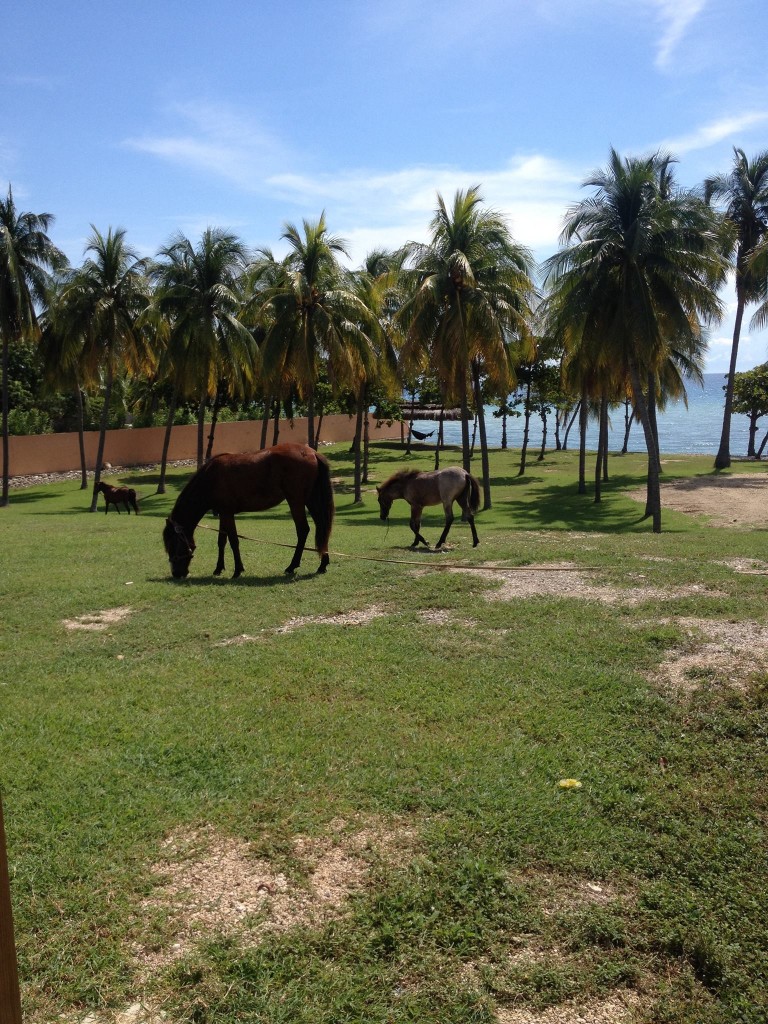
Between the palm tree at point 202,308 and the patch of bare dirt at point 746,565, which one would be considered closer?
the patch of bare dirt at point 746,565

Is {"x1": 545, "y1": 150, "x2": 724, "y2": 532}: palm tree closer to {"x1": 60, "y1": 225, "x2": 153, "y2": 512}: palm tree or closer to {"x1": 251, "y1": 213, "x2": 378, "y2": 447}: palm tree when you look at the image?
{"x1": 251, "y1": 213, "x2": 378, "y2": 447}: palm tree

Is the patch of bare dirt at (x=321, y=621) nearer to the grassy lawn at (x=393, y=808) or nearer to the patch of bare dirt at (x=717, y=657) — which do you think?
the grassy lawn at (x=393, y=808)

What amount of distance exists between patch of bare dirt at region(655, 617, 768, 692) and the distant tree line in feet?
51.1

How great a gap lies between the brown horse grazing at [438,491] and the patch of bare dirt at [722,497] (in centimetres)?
1156

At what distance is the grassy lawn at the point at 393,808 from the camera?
3.51 m

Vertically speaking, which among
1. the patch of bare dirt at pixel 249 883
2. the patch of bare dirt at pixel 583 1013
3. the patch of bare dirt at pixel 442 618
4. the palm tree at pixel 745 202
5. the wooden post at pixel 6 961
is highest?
the palm tree at pixel 745 202

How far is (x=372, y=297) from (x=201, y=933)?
93.1 feet

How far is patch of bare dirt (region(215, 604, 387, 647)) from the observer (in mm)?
8672

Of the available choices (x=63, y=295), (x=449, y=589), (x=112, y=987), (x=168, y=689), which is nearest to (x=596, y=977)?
(x=112, y=987)

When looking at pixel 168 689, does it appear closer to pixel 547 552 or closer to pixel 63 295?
pixel 547 552

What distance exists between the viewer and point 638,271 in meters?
23.5

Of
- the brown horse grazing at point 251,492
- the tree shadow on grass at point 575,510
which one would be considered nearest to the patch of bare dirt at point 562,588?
the brown horse grazing at point 251,492

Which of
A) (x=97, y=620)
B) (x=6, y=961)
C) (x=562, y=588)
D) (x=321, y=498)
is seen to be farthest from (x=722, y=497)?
(x=6, y=961)

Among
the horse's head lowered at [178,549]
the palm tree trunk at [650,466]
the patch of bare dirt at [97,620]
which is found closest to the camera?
the patch of bare dirt at [97,620]
